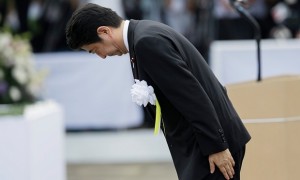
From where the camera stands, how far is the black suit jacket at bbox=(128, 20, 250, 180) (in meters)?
4.11

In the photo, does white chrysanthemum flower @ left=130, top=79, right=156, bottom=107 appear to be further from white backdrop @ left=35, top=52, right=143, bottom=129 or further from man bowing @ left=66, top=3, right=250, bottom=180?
white backdrop @ left=35, top=52, right=143, bottom=129

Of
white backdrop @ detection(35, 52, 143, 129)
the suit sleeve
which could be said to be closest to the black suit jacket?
the suit sleeve

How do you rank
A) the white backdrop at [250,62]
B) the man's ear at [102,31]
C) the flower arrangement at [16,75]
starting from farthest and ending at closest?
the flower arrangement at [16,75] → the white backdrop at [250,62] → the man's ear at [102,31]

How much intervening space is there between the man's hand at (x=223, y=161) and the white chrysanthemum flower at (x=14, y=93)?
16.3 feet

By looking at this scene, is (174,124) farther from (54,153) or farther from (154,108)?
(54,153)

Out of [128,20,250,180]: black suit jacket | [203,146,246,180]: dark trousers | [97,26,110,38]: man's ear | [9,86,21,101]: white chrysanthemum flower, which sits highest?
[97,26,110,38]: man's ear

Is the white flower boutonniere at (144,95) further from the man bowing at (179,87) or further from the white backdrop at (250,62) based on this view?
the white backdrop at (250,62)

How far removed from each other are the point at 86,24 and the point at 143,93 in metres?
0.40

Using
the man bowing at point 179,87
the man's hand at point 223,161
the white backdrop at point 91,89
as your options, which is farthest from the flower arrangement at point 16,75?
the man's hand at point 223,161

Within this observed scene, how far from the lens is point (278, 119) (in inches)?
230

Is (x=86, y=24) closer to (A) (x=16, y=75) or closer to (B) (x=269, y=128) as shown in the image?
(B) (x=269, y=128)

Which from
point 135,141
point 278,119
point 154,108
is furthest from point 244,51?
point 154,108

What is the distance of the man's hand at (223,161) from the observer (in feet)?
13.7

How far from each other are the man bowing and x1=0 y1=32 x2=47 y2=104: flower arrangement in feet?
15.2
